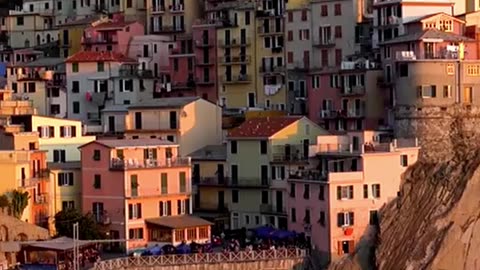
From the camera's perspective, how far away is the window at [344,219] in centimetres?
6284

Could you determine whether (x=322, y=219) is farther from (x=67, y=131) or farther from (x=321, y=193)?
(x=67, y=131)

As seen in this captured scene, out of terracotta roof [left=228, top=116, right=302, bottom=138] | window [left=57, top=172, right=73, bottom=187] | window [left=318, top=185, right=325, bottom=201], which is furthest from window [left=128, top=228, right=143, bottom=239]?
window [left=318, top=185, right=325, bottom=201]

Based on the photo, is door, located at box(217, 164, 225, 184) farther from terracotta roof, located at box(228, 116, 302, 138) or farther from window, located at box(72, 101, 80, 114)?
window, located at box(72, 101, 80, 114)

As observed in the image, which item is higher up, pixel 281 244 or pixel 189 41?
pixel 189 41

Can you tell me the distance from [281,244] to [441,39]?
13.0 m

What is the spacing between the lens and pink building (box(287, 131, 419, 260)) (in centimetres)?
6284

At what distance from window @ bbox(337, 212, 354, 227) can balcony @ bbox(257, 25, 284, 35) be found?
2185 centimetres

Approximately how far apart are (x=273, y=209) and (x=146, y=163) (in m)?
6.00

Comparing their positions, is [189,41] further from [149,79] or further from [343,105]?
[343,105]

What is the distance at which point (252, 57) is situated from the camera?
8412 centimetres

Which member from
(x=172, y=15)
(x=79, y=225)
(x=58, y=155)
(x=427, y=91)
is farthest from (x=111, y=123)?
(x=427, y=91)

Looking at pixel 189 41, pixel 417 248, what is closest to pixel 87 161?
pixel 417 248

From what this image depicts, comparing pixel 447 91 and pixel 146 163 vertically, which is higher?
pixel 447 91

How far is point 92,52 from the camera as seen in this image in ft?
284
